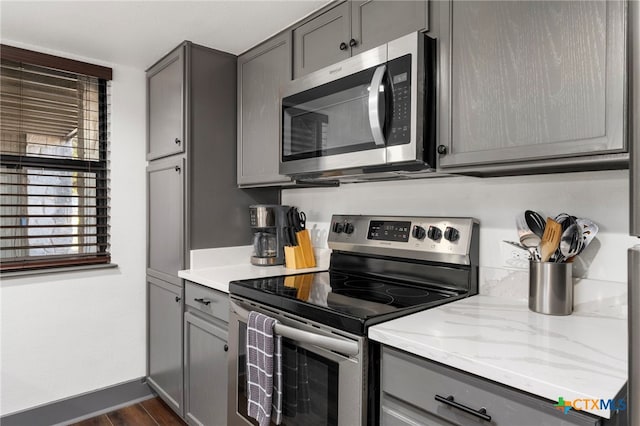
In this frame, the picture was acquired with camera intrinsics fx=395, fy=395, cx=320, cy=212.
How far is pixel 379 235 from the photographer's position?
1857mm

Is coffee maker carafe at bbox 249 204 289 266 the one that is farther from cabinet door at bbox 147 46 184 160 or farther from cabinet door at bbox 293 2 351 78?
cabinet door at bbox 293 2 351 78

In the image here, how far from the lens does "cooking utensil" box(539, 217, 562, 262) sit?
1.25 m

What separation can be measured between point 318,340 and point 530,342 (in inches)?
24.3

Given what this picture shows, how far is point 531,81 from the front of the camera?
3.78 ft

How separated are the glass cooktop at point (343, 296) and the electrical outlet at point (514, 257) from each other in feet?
0.70

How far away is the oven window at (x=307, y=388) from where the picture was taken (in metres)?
1.28

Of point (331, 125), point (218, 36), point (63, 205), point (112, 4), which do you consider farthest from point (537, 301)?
point (63, 205)

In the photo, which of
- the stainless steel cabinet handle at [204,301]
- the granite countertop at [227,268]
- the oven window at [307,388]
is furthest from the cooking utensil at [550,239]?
the stainless steel cabinet handle at [204,301]

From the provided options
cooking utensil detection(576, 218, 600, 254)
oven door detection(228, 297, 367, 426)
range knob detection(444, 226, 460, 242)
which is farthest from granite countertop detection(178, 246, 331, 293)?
cooking utensil detection(576, 218, 600, 254)

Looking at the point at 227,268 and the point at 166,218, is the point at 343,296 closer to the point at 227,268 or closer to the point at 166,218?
the point at 227,268

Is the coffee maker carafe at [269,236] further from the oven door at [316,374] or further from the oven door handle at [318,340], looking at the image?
the oven door handle at [318,340]

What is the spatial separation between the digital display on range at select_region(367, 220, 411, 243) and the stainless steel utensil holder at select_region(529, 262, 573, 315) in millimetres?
575

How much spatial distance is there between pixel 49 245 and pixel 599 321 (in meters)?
Answer: 2.69

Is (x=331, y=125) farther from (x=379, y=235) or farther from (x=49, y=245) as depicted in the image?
(x=49, y=245)
